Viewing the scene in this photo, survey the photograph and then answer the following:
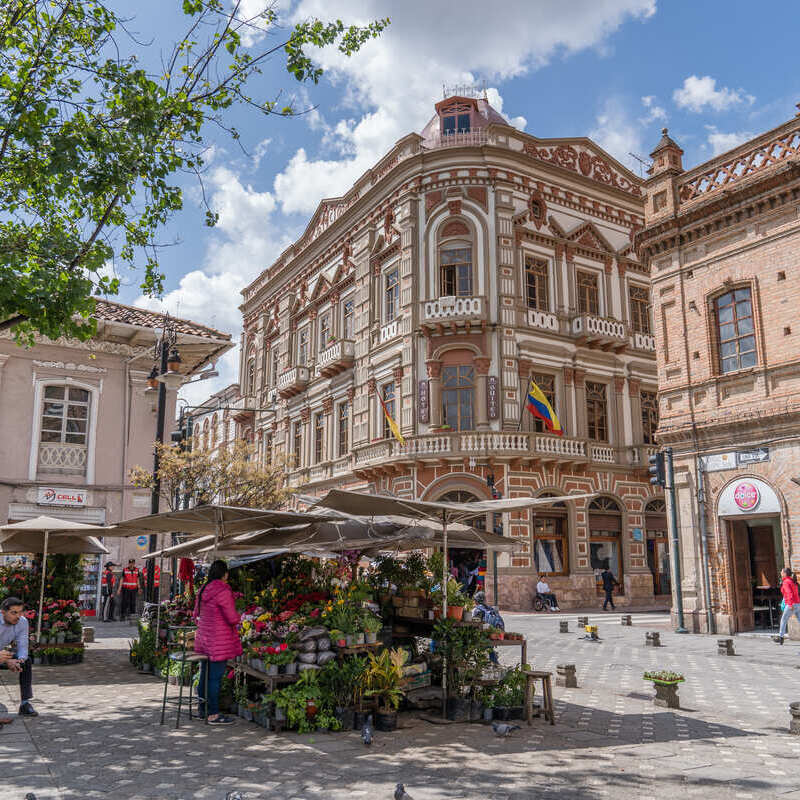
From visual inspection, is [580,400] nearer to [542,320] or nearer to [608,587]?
[542,320]

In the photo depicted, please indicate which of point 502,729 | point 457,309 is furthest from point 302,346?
point 502,729

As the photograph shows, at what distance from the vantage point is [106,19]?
1007 cm

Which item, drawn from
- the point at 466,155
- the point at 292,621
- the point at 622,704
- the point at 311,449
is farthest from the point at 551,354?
the point at 292,621

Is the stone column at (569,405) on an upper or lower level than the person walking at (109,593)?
upper

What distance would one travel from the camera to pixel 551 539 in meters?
28.0

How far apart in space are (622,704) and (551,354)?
795 inches

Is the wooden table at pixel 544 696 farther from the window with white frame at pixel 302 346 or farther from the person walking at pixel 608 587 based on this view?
the window with white frame at pixel 302 346

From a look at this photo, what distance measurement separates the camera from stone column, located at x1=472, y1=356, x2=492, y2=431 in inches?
1086

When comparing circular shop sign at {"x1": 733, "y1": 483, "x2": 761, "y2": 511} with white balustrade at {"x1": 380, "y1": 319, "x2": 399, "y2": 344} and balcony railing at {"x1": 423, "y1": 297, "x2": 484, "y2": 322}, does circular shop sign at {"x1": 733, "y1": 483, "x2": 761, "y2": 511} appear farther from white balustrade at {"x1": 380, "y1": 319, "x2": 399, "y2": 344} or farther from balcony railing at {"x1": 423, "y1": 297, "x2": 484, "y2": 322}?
white balustrade at {"x1": 380, "y1": 319, "x2": 399, "y2": 344}

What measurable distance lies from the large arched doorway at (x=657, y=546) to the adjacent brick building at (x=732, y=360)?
9784 millimetres

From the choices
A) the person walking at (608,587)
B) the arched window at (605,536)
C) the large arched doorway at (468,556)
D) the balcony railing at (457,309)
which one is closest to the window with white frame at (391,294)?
the balcony railing at (457,309)

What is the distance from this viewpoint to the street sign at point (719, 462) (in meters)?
18.3

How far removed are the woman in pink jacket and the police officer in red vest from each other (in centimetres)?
1369

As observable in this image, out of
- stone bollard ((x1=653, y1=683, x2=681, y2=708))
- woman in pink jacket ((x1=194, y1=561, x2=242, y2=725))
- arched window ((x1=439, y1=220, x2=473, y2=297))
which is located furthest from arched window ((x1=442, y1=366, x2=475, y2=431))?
woman in pink jacket ((x1=194, y1=561, x2=242, y2=725))
